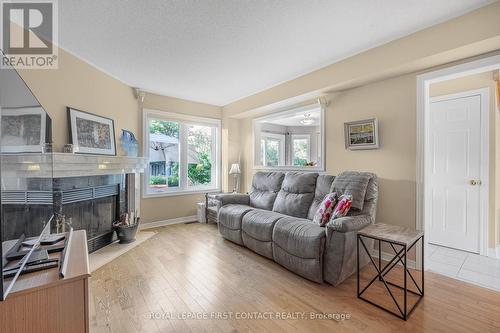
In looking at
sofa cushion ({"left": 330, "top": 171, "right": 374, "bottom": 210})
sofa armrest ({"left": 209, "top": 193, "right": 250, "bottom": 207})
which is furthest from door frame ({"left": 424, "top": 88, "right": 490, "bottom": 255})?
sofa armrest ({"left": 209, "top": 193, "right": 250, "bottom": 207})

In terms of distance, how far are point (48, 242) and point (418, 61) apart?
3.55 meters

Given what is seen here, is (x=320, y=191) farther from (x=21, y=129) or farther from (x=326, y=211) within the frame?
(x=21, y=129)

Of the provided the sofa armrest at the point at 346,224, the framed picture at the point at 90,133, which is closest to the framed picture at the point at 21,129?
the framed picture at the point at 90,133

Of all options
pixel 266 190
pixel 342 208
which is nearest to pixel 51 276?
pixel 342 208

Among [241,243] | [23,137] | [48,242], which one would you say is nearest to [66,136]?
[48,242]

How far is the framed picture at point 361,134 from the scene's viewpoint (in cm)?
273

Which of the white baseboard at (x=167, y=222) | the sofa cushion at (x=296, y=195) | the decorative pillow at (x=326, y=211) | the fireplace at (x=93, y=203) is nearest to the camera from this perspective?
the decorative pillow at (x=326, y=211)

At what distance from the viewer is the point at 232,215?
314 centimetres

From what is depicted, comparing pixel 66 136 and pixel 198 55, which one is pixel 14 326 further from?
pixel 198 55

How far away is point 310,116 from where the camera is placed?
Result: 167 inches

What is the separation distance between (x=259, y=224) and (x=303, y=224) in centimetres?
56

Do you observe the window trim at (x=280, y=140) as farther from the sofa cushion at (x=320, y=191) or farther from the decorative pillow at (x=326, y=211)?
the decorative pillow at (x=326, y=211)

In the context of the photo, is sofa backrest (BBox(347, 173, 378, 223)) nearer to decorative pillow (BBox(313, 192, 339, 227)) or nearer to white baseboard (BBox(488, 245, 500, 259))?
decorative pillow (BBox(313, 192, 339, 227))

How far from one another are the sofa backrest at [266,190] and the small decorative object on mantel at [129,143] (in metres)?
2.07
